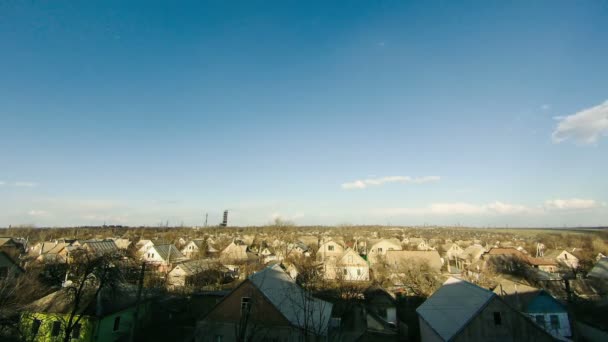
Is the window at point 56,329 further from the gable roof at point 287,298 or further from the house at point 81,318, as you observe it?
the gable roof at point 287,298

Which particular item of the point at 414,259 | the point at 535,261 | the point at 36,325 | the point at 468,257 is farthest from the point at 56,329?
the point at 468,257

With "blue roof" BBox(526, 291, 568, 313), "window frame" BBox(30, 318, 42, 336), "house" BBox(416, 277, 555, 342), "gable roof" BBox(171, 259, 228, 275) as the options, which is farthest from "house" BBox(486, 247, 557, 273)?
"window frame" BBox(30, 318, 42, 336)

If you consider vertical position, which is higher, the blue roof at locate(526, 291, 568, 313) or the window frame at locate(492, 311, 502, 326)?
the window frame at locate(492, 311, 502, 326)

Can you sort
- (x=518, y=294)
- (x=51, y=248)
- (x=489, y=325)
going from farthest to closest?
(x=51, y=248), (x=518, y=294), (x=489, y=325)

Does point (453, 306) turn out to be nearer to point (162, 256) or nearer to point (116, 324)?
point (116, 324)

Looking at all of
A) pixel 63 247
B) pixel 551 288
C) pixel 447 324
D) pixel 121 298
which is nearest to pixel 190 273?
pixel 121 298

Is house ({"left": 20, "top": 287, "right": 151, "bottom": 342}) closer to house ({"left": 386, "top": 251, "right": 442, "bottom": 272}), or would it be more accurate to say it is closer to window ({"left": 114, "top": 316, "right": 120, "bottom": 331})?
window ({"left": 114, "top": 316, "right": 120, "bottom": 331})
